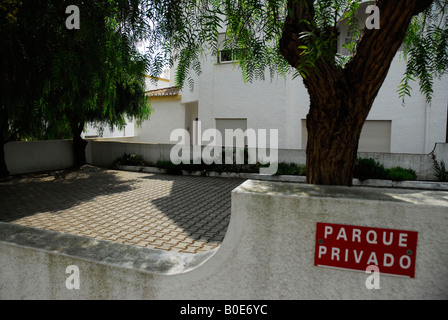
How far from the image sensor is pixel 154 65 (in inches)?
143

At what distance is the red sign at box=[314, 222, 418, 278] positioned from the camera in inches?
80.8

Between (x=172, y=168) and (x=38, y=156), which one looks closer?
(x=172, y=168)

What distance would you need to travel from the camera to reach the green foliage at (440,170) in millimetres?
9852

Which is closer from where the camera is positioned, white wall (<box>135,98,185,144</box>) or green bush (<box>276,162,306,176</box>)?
green bush (<box>276,162,306,176</box>)

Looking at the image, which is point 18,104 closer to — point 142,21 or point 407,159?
point 142,21

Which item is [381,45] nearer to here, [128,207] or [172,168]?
[128,207]

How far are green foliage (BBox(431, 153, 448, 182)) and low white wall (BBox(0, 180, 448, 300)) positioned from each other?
920 cm

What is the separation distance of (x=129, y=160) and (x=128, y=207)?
7.81 meters

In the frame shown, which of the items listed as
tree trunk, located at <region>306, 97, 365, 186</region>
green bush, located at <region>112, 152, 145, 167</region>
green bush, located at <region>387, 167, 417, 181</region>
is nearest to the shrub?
green bush, located at <region>112, 152, 145, 167</region>

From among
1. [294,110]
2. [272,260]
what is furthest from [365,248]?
[294,110]

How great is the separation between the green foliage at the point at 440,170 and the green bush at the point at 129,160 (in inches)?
477

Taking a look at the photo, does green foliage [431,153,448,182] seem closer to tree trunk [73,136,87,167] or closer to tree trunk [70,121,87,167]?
tree trunk [70,121,87,167]

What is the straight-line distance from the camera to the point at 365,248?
2.12 metres
